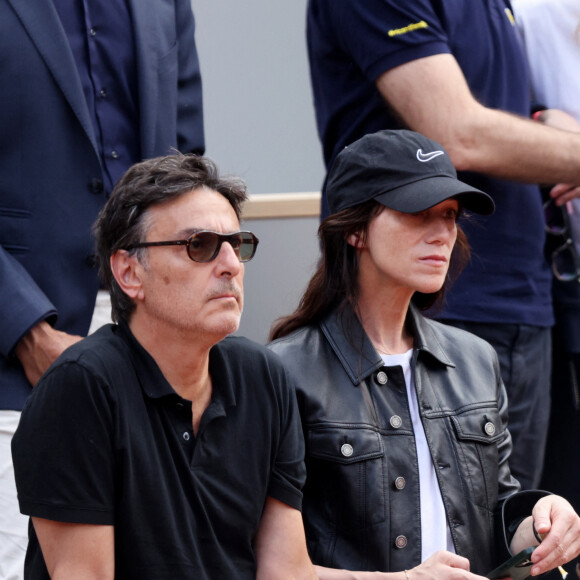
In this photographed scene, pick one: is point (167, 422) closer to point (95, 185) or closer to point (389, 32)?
point (95, 185)

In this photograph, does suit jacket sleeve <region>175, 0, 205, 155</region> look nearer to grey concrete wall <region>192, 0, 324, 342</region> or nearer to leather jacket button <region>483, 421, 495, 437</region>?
leather jacket button <region>483, 421, 495, 437</region>

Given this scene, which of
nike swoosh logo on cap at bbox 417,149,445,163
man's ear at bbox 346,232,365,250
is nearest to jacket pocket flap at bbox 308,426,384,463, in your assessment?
man's ear at bbox 346,232,365,250

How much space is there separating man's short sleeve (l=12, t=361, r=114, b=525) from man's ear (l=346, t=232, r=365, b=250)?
0.88 m

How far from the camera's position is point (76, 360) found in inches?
92.6

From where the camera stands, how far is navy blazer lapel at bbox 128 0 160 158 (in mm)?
3221

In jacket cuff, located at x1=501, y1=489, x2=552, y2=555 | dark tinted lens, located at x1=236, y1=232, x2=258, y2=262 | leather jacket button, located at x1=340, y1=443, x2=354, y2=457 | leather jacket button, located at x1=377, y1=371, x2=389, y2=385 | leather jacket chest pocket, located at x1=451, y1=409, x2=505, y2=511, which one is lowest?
jacket cuff, located at x1=501, y1=489, x2=552, y2=555

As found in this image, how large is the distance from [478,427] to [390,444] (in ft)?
0.90

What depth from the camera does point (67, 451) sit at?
2.29 metres

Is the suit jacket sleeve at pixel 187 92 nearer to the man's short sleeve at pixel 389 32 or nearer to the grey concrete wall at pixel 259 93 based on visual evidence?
the man's short sleeve at pixel 389 32

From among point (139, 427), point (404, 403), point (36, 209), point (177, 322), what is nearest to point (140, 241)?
point (177, 322)

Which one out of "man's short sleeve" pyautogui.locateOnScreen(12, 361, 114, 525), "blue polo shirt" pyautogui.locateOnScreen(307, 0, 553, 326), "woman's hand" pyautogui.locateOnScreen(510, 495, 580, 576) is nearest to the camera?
"man's short sleeve" pyautogui.locateOnScreen(12, 361, 114, 525)

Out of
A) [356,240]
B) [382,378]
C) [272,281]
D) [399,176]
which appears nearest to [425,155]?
[399,176]

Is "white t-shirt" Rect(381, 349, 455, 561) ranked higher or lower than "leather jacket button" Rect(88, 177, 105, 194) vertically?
lower

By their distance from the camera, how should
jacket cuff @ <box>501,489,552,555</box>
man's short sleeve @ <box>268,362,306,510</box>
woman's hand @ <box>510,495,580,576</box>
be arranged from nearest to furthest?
1. man's short sleeve @ <box>268,362,306,510</box>
2. woman's hand @ <box>510,495,580,576</box>
3. jacket cuff @ <box>501,489,552,555</box>
